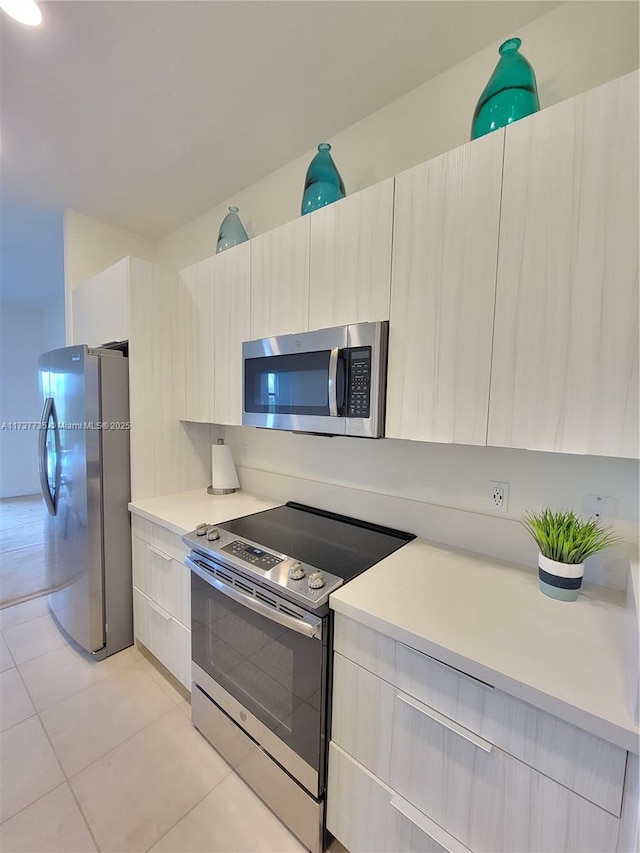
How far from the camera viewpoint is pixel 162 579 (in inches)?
67.1

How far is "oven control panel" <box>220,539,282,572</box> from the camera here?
4.02 ft

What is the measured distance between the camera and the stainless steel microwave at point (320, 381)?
47.7 inches

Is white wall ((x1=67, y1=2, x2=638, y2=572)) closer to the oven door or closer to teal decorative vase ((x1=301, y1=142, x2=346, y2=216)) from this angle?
teal decorative vase ((x1=301, y1=142, x2=346, y2=216))

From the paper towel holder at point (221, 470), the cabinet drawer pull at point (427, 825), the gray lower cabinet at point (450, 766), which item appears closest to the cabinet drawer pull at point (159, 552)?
the paper towel holder at point (221, 470)

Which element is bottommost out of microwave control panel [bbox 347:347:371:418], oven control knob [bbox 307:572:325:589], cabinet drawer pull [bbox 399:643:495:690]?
cabinet drawer pull [bbox 399:643:495:690]

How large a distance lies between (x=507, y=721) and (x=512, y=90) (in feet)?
5.40

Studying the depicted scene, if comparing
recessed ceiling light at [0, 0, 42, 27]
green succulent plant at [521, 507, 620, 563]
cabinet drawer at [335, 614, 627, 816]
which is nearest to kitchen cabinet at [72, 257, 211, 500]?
recessed ceiling light at [0, 0, 42, 27]

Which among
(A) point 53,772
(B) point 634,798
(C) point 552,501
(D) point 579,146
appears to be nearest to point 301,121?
(D) point 579,146

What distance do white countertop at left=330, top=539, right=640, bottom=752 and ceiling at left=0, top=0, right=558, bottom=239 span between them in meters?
1.90

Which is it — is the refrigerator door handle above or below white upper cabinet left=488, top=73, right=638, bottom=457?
below

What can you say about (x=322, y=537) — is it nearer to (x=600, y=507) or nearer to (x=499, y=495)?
(x=499, y=495)

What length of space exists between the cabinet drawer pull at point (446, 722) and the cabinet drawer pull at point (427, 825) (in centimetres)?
28

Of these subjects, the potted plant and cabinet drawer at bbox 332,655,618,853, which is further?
the potted plant

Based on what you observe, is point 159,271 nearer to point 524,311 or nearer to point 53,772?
point 524,311
